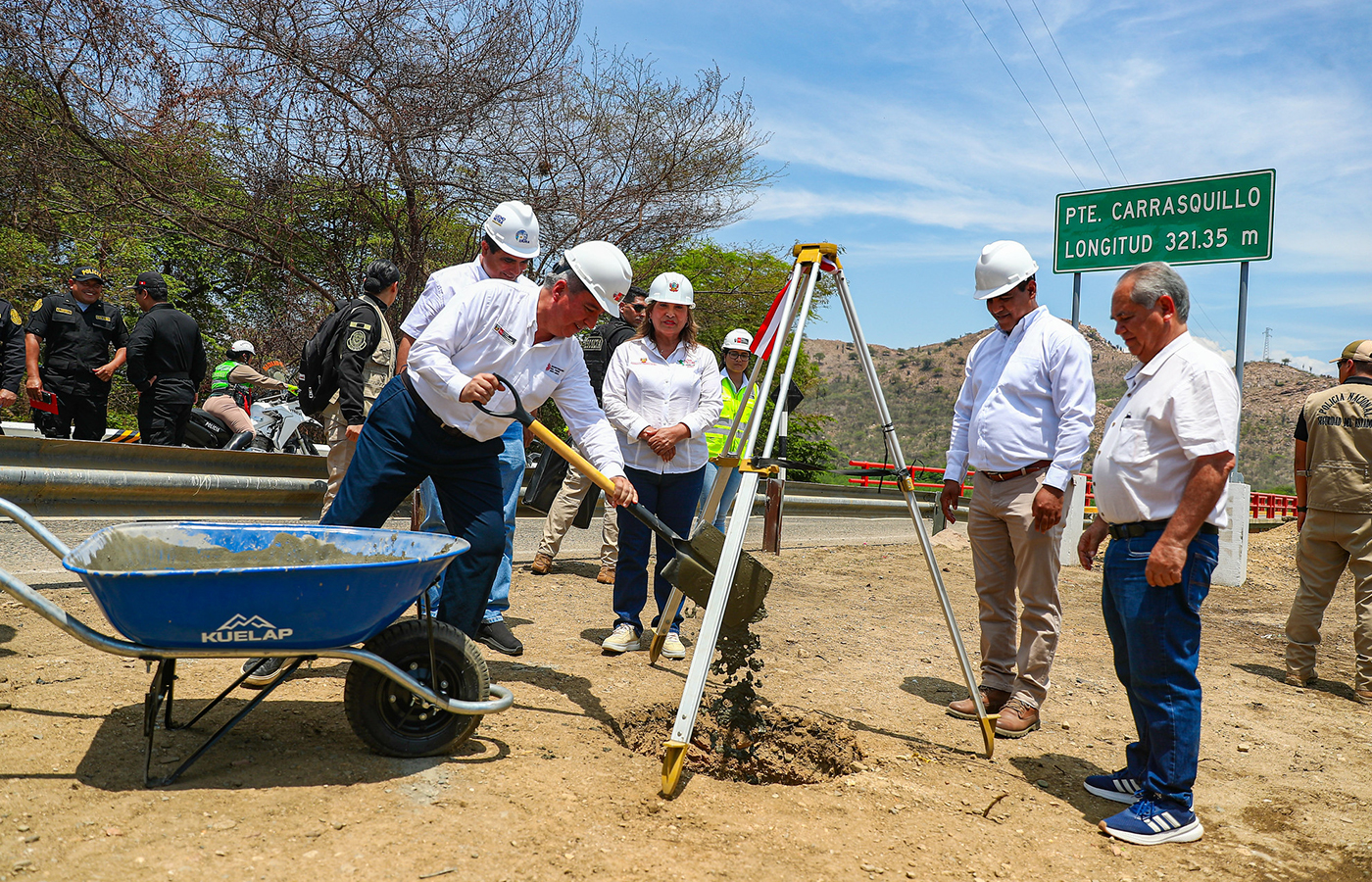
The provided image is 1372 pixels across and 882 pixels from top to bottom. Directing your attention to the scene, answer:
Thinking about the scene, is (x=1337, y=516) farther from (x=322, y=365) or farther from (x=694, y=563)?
(x=322, y=365)

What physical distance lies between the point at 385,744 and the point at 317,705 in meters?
0.63

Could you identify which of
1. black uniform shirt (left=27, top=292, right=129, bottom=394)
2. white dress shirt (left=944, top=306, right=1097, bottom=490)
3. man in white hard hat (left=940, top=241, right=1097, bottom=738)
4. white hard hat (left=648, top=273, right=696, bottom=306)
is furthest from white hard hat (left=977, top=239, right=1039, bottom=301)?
black uniform shirt (left=27, top=292, right=129, bottom=394)

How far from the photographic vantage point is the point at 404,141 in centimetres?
1094

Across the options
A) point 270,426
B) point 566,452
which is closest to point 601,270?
point 566,452

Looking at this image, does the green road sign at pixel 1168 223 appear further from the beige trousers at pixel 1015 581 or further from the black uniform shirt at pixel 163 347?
the black uniform shirt at pixel 163 347

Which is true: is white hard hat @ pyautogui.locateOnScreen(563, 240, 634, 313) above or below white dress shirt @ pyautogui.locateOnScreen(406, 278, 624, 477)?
above

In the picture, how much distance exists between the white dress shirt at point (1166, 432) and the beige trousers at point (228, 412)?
8.93 metres

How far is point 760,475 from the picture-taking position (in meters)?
3.02

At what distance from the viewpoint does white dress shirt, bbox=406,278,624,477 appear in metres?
3.20

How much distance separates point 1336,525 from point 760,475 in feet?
13.8

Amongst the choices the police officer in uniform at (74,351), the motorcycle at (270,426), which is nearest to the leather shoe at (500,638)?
the police officer in uniform at (74,351)

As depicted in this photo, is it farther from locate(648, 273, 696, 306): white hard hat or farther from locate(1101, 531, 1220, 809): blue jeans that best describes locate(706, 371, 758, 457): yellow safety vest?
locate(1101, 531, 1220, 809): blue jeans

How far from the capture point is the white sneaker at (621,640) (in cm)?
446

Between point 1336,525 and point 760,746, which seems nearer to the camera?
point 760,746
